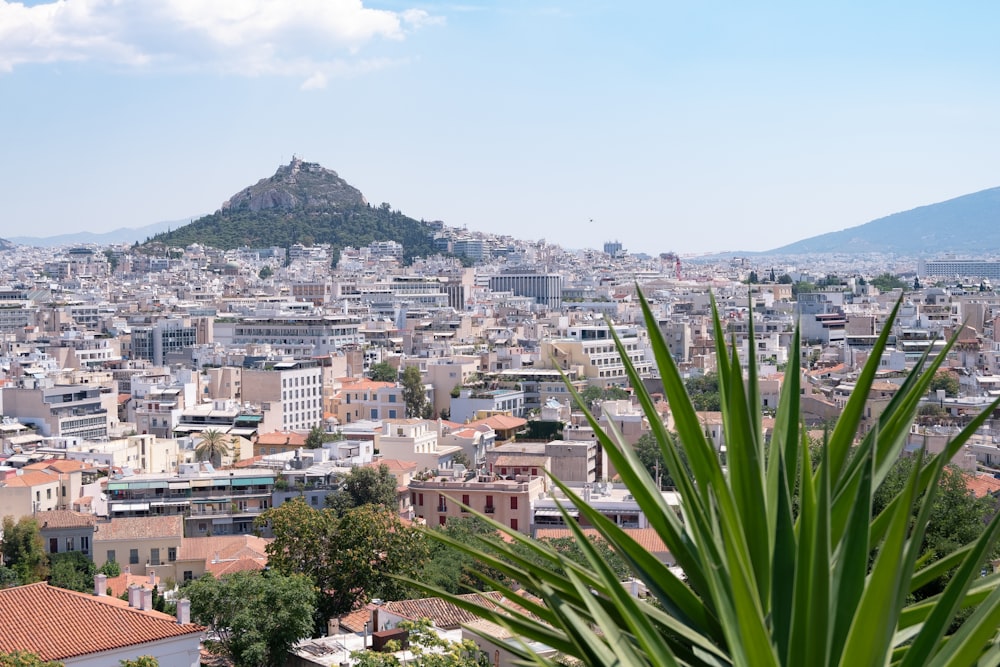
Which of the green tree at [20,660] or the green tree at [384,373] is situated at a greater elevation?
the green tree at [20,660]

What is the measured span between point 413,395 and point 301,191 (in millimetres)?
102570

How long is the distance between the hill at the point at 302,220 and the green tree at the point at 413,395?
89690 mm

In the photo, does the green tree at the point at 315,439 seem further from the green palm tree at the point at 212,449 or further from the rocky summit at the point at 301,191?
the rocky summit at the point at 301,191

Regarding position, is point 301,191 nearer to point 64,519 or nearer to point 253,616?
point 64,519

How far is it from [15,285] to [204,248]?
32636 millimetres

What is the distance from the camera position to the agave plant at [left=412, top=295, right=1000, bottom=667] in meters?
1.84

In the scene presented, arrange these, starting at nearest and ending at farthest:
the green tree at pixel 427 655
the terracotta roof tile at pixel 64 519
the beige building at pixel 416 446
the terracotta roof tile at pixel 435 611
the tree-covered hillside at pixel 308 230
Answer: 1. the green tree at pixel 427 655
2. the terracotta roof tile at pixel 435 611
3. the terracotta roof tile at pixel 64 519
4. the beige building at pixel 416 446
5. the tree-covered hillside at pixel 308 230

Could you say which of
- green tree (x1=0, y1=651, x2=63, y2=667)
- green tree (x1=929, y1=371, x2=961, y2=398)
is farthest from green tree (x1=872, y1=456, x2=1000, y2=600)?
green tree (x1=929, y1=371, x2=961, y2=398)

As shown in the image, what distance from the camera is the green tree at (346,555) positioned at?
15852mm

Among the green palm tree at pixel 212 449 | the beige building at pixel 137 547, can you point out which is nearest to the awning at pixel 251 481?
the beige building at pixel 137 547

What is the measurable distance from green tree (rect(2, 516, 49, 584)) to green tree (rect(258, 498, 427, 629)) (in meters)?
4.89

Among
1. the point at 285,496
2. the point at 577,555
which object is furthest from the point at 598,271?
the point at 577,555

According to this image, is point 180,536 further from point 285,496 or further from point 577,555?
point 577,555

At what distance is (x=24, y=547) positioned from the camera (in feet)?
66.0
